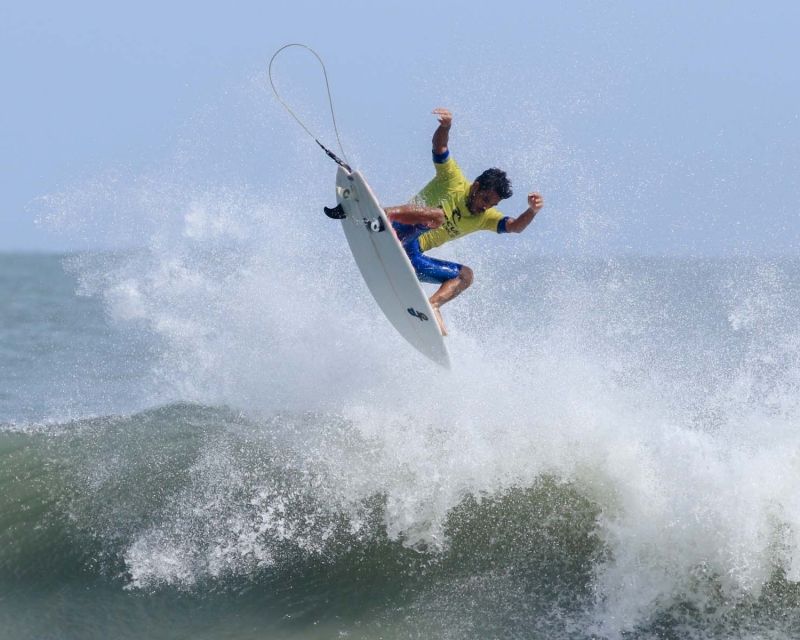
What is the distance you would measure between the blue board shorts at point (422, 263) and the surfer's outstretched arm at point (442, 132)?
803 mm

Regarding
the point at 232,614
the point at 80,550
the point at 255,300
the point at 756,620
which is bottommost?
the point at 756,620

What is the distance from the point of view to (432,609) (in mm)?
6145

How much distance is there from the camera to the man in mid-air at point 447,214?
7.09m

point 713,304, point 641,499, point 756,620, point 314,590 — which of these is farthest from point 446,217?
point 713,304

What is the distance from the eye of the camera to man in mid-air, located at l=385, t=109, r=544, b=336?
709 cm

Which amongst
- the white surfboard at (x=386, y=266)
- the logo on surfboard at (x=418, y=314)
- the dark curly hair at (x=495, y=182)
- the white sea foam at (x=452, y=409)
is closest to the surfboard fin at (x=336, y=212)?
the white surfboard at (x=386, y=266)

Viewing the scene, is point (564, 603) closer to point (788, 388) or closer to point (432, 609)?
point (432, 609)

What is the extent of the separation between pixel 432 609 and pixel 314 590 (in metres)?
0.96

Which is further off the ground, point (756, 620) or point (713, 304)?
point (713, 304)

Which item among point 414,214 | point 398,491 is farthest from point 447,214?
point 398,491

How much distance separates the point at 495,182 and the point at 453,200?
479 millimetres

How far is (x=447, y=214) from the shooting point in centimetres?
746

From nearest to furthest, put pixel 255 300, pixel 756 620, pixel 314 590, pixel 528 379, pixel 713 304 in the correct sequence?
pixel 756 620
pixel 314 590
pixel 528 379
pixel 255 300
pixel 713 304

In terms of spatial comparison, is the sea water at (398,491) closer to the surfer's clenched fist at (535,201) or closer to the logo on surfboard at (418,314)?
the logo on surfboard at (418,314)
